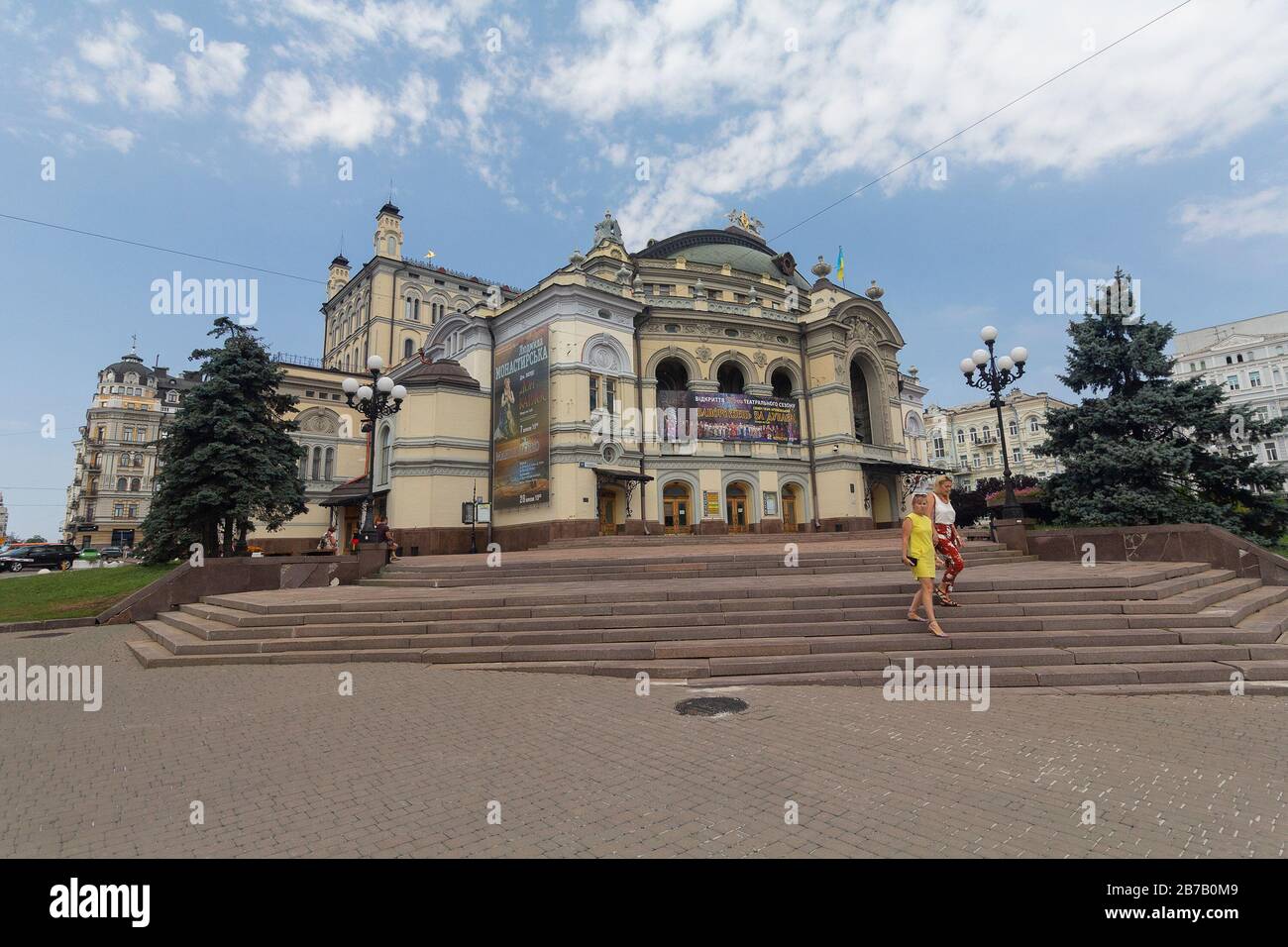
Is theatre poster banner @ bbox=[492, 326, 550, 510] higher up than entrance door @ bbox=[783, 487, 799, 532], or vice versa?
theatre poster banner @ bbox=[492, 326, 550, 510]

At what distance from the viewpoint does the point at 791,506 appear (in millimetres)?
33062

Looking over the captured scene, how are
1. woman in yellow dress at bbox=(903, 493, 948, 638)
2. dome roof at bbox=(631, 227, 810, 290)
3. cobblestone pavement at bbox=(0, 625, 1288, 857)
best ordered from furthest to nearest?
dome roof at bbox=(631, 227, 810, 290) → woman in yellow dress at bbox=(903, 493, 948, 638) → cobblestone pavement at bbox=(0, 625, 1288, 857)

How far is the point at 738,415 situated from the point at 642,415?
5478 mm

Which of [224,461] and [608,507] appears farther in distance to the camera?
[608,507]

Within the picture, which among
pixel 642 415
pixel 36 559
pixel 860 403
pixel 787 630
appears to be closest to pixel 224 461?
pixel 642 415

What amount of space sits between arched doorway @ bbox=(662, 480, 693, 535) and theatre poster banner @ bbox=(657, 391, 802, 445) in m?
2.95

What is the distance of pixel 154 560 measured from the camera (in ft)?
72.5

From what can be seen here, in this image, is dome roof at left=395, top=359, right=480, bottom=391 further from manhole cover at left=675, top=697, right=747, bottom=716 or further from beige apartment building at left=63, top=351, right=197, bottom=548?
beige apartment building at left=63, top=351, right=197, bottom=548

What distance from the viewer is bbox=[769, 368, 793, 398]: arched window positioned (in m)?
35.0

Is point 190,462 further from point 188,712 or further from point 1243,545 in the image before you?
point 1243,545

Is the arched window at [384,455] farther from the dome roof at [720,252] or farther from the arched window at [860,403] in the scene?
the arched window at [860,403]

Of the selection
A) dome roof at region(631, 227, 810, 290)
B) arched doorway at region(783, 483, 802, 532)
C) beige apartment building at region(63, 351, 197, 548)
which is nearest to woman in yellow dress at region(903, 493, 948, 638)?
arched doorway at region(783, 483, 802, 532)

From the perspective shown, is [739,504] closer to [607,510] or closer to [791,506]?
[791,506]
